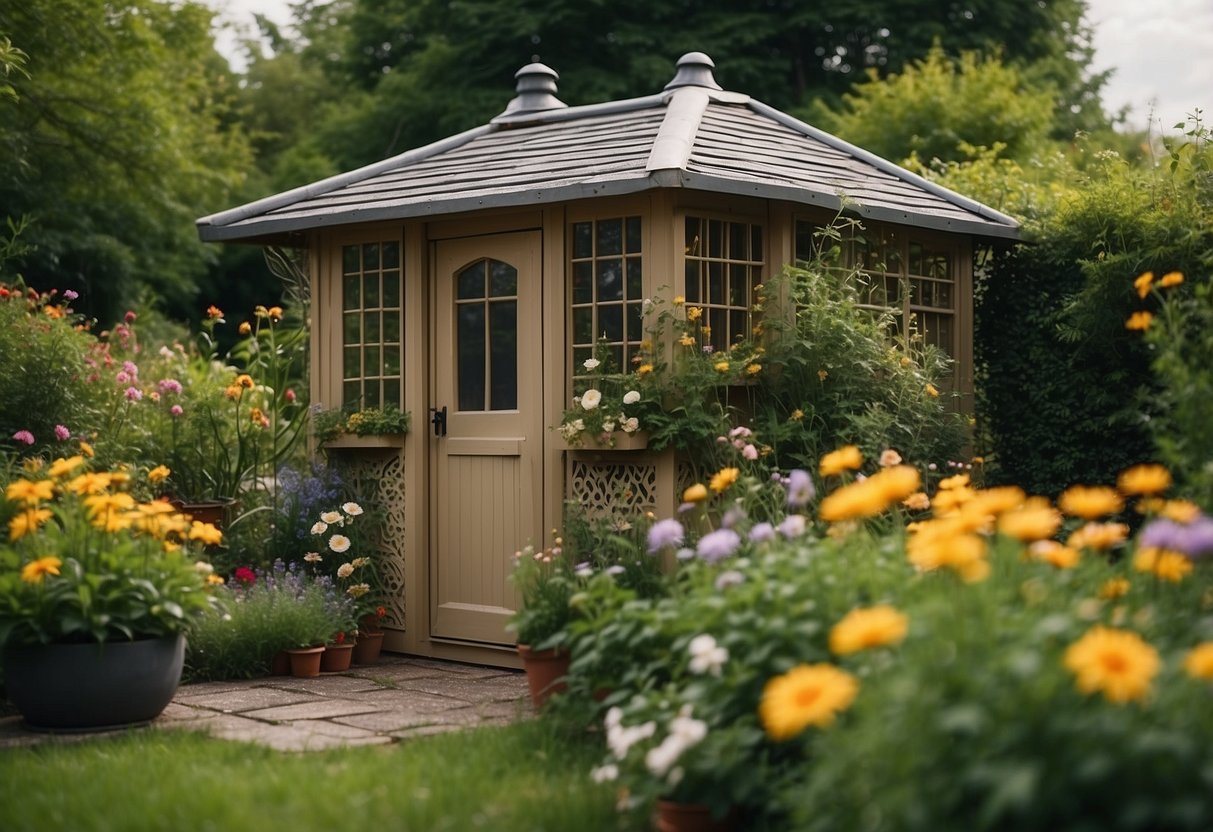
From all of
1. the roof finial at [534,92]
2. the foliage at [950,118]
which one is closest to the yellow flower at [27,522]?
the roof finial at [534,92]

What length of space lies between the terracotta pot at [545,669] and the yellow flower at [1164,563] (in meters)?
2.63

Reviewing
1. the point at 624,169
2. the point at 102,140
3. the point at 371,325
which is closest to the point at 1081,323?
the point at 624,169

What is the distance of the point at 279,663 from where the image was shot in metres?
7.34

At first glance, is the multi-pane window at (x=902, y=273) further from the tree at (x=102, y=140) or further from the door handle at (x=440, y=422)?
the tree at (x=102, y=140)

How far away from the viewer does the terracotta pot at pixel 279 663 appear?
7312 mm

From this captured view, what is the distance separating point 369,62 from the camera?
23703mm

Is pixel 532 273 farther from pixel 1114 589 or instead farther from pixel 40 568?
pixel 1114 589

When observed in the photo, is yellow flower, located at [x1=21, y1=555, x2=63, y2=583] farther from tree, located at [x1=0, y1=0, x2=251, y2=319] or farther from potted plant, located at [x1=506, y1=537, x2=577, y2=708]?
tree, located at [x1=0, y1=0, x2=251, y2=319]

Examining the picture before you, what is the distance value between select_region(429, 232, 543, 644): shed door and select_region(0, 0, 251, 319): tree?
29.7 feet

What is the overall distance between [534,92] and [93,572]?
4.80m

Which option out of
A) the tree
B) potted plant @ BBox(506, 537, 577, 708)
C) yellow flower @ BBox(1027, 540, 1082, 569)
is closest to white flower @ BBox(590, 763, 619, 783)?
potted plant @ BBox(506, 537, 577, 708)

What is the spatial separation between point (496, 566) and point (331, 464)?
138 centimetres

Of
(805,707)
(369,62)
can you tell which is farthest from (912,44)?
(805,707)

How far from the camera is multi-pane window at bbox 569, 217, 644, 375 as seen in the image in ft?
23.8
